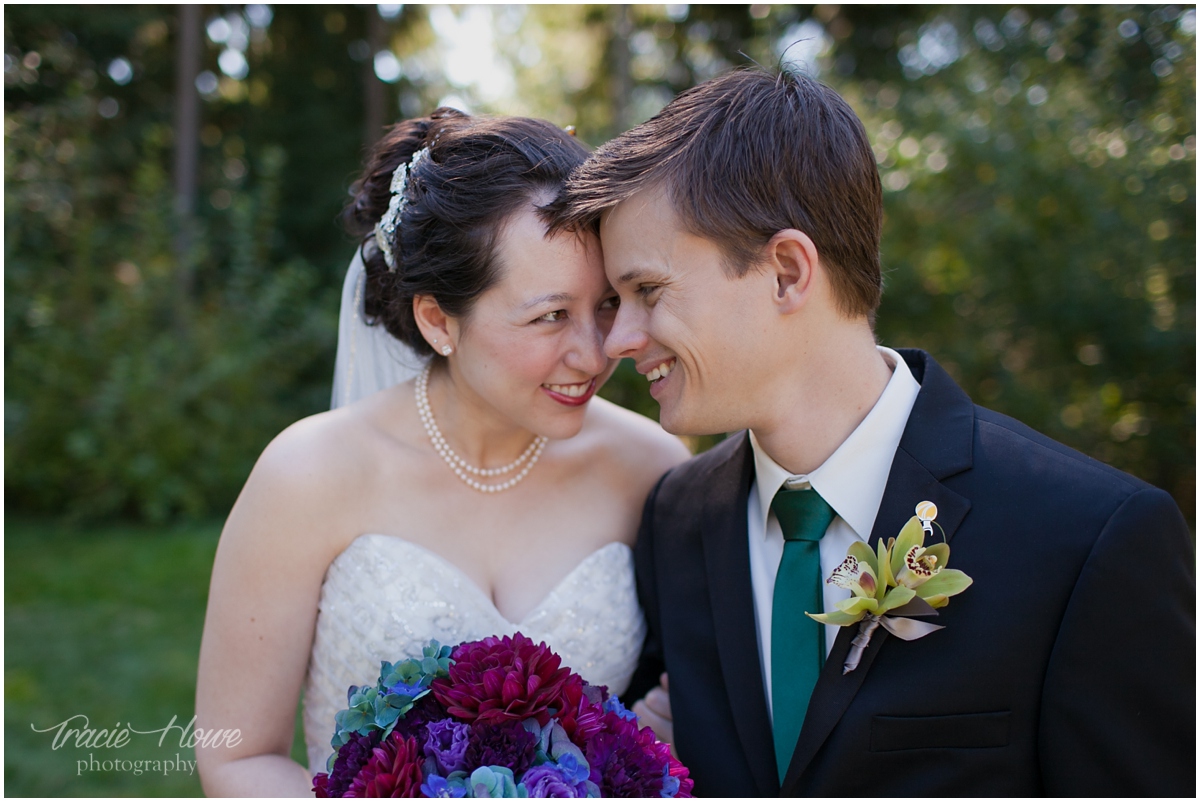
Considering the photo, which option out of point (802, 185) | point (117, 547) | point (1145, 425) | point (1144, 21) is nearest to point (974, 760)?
point (802, 185)

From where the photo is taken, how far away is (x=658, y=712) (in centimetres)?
264

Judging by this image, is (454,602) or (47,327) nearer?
(454,602)

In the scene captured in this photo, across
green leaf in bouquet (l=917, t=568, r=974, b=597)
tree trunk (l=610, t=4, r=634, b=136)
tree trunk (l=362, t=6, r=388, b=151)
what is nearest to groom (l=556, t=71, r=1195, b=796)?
green leaf in bouquet (l=917, t=568, r=974, b=597)

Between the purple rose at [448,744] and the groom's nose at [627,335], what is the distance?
3.29 ft

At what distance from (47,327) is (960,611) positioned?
9.09 meters

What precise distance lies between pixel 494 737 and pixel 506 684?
11 centimetres

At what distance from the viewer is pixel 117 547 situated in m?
7.93

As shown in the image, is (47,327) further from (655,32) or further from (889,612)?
(655,32)

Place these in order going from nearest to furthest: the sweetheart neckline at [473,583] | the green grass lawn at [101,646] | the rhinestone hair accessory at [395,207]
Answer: the sweetheart neckline at [473,583] → the rhinestone hair accessory at [395,207] → the green grass lawn at [101,646]

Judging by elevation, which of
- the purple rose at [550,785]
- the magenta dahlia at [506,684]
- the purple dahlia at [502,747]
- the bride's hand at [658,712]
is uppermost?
the magenta dahlia at [506,684]

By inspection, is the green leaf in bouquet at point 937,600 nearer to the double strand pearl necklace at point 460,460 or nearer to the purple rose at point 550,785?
the purple rose at point 550,785

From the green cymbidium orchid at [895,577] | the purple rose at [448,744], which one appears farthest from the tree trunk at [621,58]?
the purple rose at [448,744]

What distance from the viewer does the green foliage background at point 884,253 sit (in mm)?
6555

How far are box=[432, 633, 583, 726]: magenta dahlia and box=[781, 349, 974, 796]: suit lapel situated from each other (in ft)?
1.83
